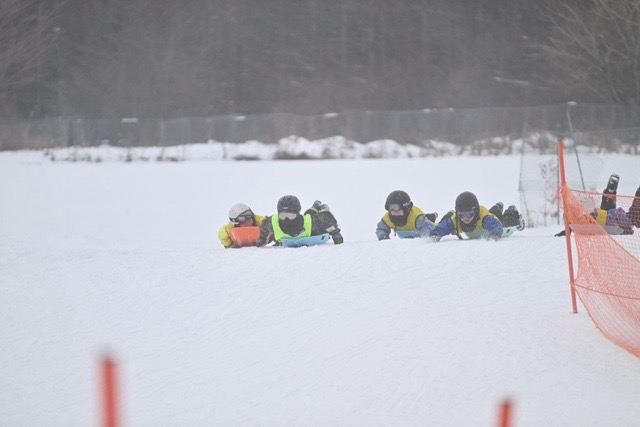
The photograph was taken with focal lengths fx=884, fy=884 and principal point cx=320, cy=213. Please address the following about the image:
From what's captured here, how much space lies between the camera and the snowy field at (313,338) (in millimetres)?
6599

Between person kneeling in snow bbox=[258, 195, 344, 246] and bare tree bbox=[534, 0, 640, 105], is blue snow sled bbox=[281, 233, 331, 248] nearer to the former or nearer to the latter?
person kneeling in snow bbox=[258, 195, 344, 246]

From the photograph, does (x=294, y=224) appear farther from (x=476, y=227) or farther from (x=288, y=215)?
(x=476, y=227)

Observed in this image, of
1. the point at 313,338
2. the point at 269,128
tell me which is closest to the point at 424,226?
the point at 313,338

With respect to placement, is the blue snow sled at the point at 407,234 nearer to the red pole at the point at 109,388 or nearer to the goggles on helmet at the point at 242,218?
the goggles on helmet at the point at 242,218

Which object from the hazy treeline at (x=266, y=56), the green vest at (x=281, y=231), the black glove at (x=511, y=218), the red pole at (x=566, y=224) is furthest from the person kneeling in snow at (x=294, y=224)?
the hazy treeline at (x=266, y=56)

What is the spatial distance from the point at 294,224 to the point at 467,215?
225 centimetres

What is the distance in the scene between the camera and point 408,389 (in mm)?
6801

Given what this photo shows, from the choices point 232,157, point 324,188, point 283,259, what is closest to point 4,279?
point 283,259

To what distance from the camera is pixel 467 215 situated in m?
10.7

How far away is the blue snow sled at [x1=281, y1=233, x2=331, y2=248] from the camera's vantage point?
11305 millimetres

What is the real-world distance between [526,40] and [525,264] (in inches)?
1338

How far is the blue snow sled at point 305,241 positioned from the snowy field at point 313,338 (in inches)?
49.1

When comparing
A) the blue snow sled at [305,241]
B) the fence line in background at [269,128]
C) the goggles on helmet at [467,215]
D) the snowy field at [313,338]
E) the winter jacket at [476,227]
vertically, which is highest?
the fence line in background at [269,128]

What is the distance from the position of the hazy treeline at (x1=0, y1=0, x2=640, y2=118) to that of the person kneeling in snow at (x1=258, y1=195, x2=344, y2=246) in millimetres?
29178
